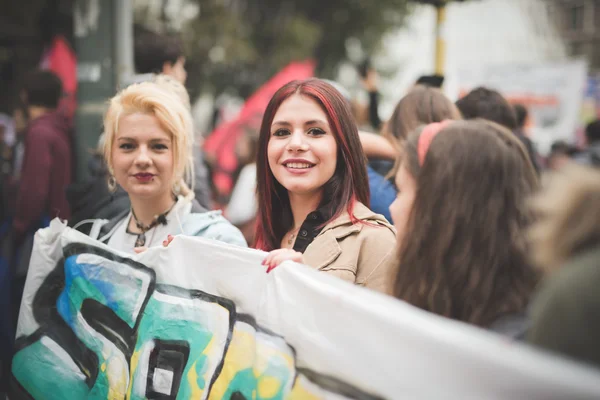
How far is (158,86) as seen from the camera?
3.20 m

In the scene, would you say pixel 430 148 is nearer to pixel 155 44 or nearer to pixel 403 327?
pixel 403 327

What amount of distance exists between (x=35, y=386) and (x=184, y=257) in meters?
0.88

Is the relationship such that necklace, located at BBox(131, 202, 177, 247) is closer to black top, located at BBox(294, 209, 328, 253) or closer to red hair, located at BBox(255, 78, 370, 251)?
red hair, located at BBox(255, 78, 370, 251)

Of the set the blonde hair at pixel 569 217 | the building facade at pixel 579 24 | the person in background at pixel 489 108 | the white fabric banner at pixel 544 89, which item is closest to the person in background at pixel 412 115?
the person in background at pixel 489 108

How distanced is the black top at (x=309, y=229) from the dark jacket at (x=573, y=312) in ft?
4.53

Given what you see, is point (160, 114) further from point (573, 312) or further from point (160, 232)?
point (573, 312)

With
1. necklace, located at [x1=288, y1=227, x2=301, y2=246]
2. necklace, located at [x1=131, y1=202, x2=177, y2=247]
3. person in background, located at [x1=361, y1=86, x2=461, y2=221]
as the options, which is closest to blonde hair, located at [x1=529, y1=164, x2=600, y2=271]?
necklace, located at [x1=288, y1=227, x2=301, y2=246]

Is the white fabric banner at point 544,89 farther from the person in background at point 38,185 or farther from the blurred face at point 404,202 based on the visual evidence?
the blurred face at point 404,202

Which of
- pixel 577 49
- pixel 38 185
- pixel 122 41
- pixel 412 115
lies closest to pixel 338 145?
pixel 412 115

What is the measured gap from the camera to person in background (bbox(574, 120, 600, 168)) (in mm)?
5976

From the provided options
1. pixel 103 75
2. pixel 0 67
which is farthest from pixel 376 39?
pixel 103 75

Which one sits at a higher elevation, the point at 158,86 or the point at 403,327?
the point at 158,86

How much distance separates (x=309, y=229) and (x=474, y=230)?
1.04m

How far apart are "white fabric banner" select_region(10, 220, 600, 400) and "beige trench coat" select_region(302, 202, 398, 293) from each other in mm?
275
